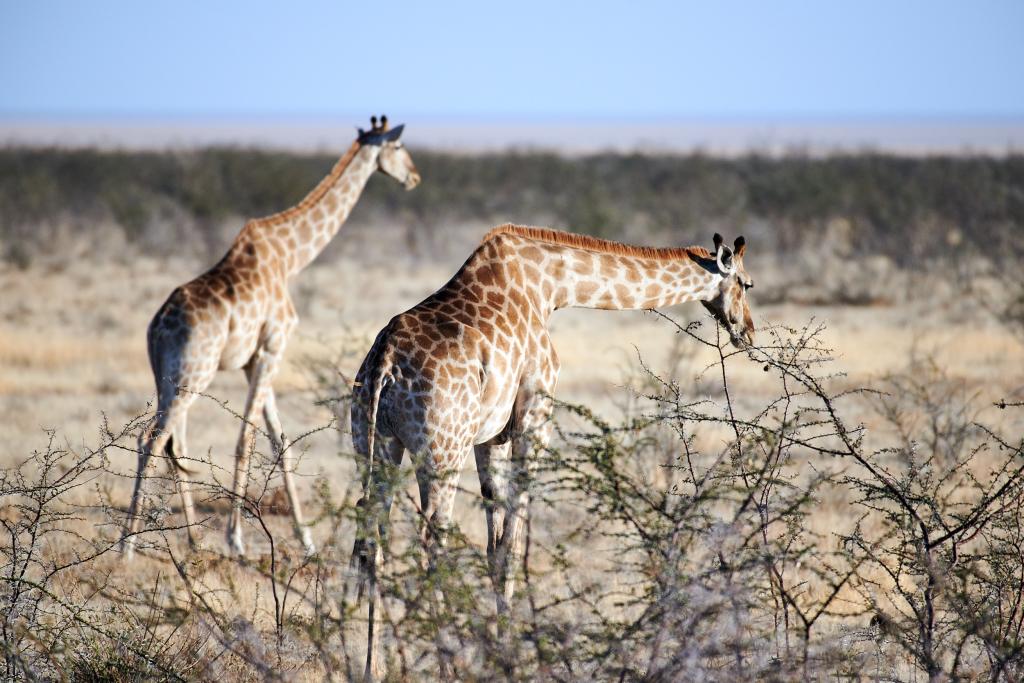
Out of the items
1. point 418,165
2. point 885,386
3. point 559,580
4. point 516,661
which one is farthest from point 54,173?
point 516,661

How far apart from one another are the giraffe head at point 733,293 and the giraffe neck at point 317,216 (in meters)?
2.60

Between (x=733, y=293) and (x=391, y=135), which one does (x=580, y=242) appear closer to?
(x=733, y=293)

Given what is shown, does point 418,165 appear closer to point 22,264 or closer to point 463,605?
point 22,264

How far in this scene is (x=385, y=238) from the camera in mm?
24953

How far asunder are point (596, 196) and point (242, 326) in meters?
15.7

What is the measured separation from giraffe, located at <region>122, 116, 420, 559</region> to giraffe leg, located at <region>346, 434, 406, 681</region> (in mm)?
1455

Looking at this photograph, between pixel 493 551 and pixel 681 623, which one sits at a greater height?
pixel 681 623

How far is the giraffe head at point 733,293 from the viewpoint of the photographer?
5785 mm

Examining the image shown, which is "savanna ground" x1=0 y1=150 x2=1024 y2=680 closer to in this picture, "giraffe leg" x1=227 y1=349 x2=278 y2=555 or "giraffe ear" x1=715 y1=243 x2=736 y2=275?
"giraffe leg" x1=227 y1=349 x2=278 y2=555

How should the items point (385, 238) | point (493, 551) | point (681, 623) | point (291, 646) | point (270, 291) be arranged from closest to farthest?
point (681, 623)
point (291, 646)
point (493, 551)
point (270, 291)
point (385, 238)

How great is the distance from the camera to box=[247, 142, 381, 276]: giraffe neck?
7312mm

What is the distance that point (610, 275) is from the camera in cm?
559

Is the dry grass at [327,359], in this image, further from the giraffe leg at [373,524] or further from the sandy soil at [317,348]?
the giraffe leg at [373,524]

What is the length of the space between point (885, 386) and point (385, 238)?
52.4 ft
